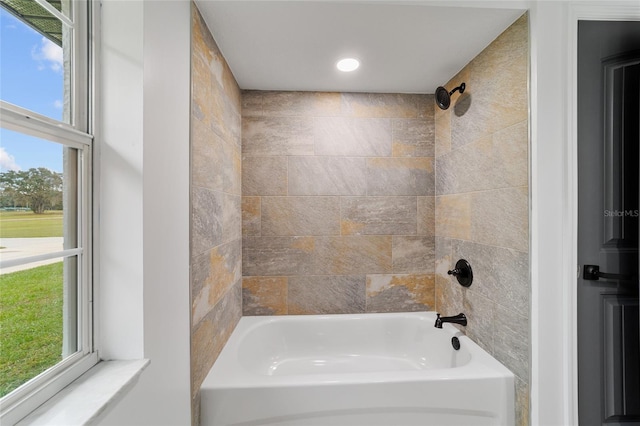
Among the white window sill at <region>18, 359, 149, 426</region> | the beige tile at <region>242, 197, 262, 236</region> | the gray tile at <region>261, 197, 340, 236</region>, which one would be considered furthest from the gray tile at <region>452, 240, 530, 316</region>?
the white window sill at <region>18, 359, 149, 426</region>

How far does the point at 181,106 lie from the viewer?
115cm

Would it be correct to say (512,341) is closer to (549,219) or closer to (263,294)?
(549,219)

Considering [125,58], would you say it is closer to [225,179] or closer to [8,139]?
[8,139]

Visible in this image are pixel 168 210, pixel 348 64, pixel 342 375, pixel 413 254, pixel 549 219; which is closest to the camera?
pixel 168 210

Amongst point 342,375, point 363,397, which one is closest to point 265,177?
point 342,375

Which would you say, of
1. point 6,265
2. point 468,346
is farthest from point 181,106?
point 468,346

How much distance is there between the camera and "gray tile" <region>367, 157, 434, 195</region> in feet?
7.26

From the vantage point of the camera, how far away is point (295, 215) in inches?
85.8

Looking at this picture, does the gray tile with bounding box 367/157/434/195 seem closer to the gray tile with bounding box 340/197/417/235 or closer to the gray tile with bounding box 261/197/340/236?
the gray tile with bounding box 340/197/417/235

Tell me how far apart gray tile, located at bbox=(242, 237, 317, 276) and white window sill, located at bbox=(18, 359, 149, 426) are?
1.29 m

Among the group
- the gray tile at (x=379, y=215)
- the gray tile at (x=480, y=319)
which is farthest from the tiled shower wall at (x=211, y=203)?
the gray tile at (x=480, y=319)

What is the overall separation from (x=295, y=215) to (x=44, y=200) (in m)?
1.51

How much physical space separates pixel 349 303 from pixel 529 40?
1.85 meters

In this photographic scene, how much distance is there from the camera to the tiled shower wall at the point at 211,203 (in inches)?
49.7
